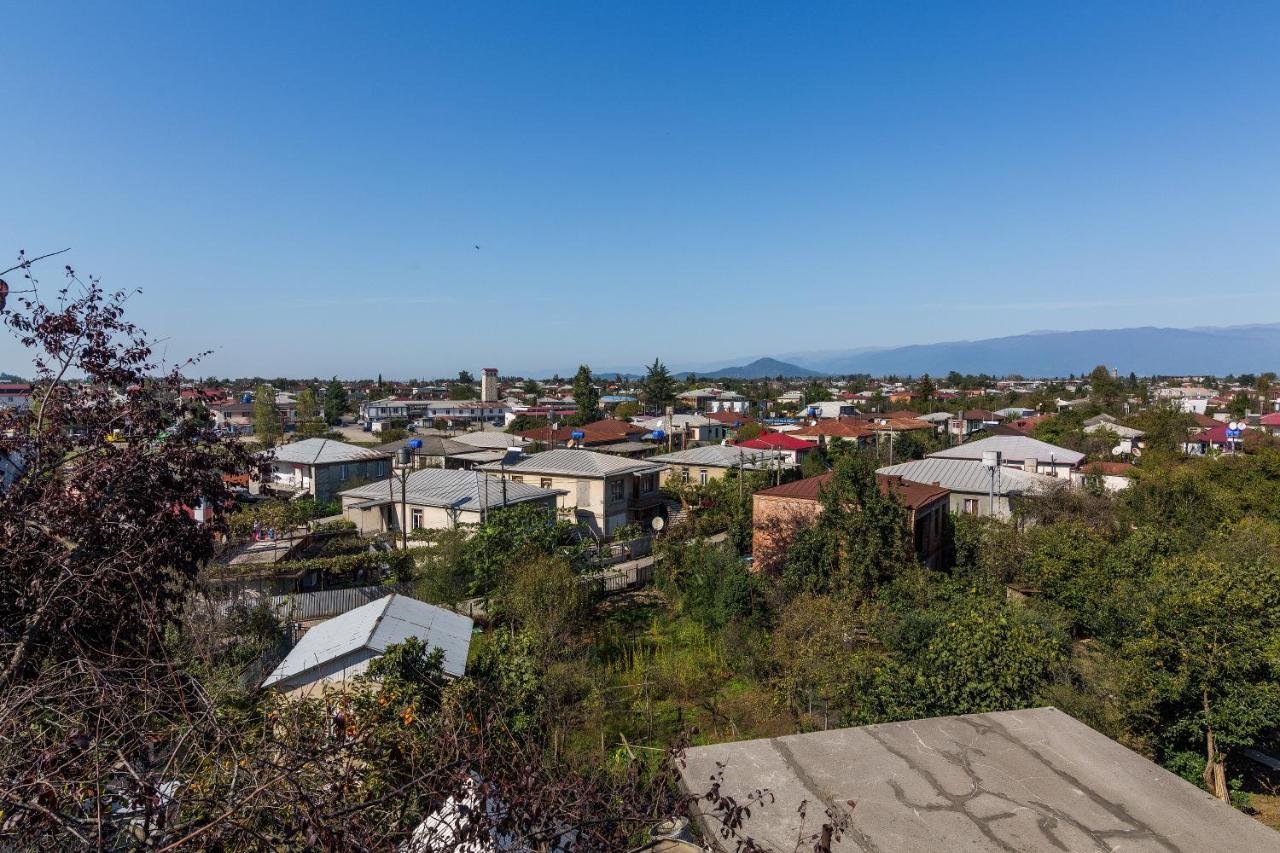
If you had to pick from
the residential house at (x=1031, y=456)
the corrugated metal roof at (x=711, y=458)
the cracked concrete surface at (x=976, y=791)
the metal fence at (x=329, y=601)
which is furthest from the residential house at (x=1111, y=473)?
the cracked concrete surface at (x=976, y=791)

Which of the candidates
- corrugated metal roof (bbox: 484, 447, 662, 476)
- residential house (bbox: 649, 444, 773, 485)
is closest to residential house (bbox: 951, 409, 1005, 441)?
residential house (bbox: 649, 444, 773, 485)

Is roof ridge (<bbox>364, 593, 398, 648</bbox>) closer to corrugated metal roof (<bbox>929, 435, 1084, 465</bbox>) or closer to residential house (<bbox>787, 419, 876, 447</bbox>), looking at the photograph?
corrugated metal roof (<bbox>929, 435, 1084, 465</bbox>)

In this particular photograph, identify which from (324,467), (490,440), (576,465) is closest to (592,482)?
(576,465)

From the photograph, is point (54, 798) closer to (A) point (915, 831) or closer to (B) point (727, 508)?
(A) point (915, 831)

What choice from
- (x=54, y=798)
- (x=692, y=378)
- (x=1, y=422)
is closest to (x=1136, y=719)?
(x=54, y=798)

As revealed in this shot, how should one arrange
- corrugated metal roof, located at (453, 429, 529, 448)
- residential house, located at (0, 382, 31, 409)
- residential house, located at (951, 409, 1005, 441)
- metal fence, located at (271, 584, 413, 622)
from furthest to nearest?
residential house, located at (951, 409, 1005, 441) < corrugated metal roof, located at (453, 429, 529, 448) < metal fence, located at (271, 584, 413, 622) < residential house, located at (0, 382, 31, 409)

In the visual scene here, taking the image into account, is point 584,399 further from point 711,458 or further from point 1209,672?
point 1209,672
